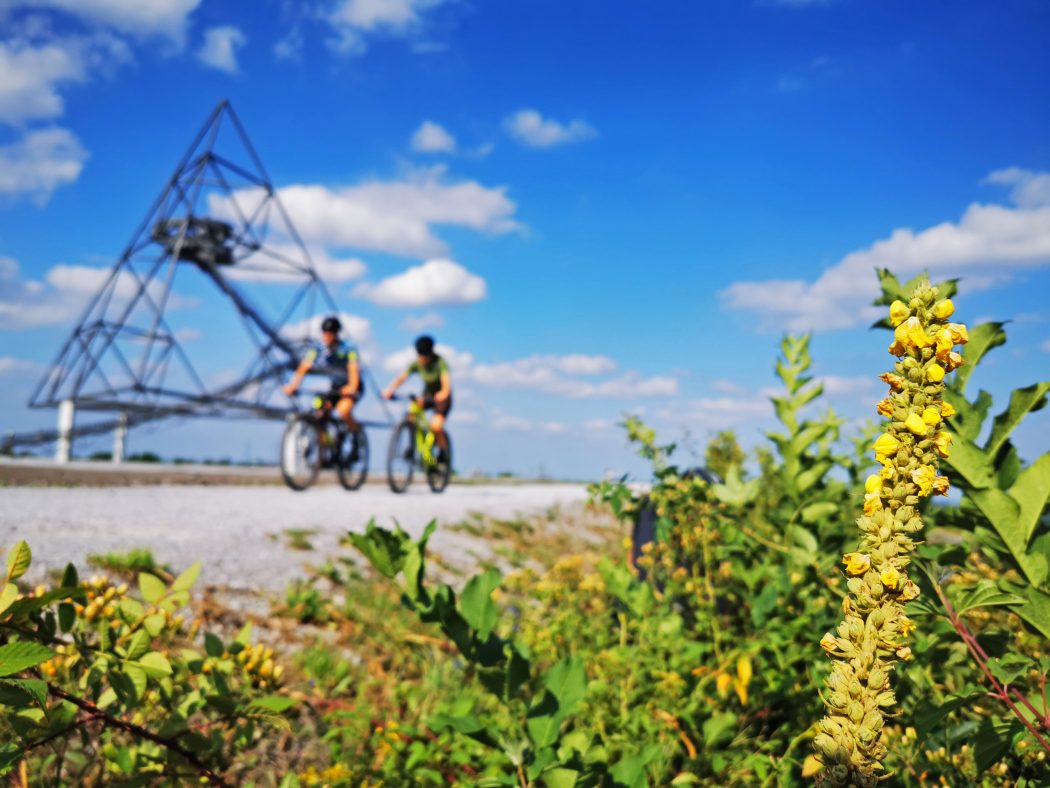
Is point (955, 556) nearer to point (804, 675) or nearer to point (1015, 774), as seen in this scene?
point (1015, 774)

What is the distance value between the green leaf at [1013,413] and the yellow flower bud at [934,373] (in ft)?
A: 3.09

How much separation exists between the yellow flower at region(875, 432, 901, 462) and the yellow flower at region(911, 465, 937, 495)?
24mm

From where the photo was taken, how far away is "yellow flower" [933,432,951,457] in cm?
68

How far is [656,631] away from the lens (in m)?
2.78

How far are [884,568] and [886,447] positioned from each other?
0.33 ft

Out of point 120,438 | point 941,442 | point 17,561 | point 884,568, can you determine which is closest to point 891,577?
point 884,568

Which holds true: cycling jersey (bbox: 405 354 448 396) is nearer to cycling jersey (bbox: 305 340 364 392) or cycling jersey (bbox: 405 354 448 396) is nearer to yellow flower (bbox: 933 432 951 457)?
cycling jersey (bbox: 305 340 364 392)

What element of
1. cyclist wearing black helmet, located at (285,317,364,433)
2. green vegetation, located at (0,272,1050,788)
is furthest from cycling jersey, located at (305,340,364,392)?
green vegetation, located at (0,272,1050,788)

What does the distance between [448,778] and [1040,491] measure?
1.71 m

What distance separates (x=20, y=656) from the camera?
116 centimetres

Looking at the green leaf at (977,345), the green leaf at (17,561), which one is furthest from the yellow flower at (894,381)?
the green leaf at (17,561)

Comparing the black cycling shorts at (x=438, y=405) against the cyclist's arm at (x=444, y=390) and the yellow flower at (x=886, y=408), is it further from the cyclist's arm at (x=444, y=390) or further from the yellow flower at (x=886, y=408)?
the yellow flower at (x=886, y=408)

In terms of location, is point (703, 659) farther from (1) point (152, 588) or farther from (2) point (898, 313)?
(2) point (898, 313)

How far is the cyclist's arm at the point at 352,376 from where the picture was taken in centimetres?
1261
